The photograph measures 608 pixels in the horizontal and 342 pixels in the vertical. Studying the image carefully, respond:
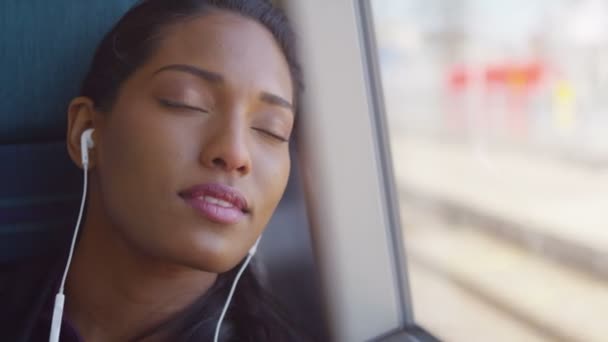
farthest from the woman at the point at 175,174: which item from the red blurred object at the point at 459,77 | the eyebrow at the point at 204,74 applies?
the red blurred object at the point at 459,77

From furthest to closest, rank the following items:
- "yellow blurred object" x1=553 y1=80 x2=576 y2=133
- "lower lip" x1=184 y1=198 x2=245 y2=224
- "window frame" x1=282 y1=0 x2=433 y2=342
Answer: "yellow blurred object" x1=553 y1=80 x2=576 y2=133
"window frame" x1=282 y1=0 x2=433 y2=342
"lower lip" x1=184 y1=198 x2=245 y2=224

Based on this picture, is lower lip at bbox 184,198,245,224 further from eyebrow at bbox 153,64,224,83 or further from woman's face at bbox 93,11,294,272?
eyebrow at bbox 153,64,224,83

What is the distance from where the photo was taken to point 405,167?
107 cm

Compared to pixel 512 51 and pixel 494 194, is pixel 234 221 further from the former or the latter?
pixel 512 51

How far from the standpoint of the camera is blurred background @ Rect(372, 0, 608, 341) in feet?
3.34

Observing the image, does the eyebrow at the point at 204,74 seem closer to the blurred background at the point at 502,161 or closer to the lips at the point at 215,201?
the lips at the point at 215,201

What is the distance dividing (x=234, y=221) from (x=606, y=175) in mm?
746

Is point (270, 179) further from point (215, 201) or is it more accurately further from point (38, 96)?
point (38, 96)

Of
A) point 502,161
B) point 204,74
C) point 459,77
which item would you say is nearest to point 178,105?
point 204,74

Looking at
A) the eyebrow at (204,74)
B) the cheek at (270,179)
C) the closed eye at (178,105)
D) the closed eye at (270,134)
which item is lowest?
the cheek at (270,179)

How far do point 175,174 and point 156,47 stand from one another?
168mm

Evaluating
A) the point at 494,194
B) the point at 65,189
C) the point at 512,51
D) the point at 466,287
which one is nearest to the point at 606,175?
the point at 466,287

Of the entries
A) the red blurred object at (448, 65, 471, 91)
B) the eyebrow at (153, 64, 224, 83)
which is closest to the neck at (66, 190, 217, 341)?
the eyebrow at (153, 64, 224, 83)

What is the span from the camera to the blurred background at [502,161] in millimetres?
1018
